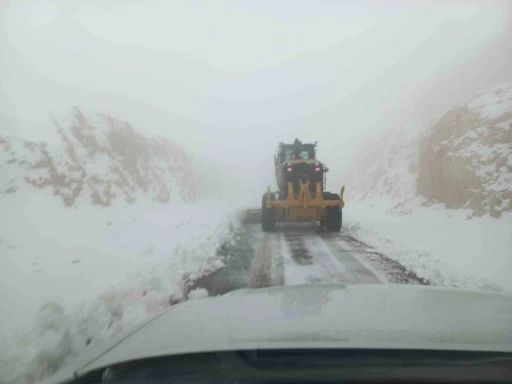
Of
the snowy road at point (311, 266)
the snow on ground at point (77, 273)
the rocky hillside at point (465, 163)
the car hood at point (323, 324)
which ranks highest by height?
the rocky hillside at point (465, 163)

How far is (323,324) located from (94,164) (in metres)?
20.0

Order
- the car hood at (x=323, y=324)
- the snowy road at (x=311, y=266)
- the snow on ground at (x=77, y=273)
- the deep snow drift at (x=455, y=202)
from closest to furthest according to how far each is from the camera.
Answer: the car hood at (x=323, y=324)
the snow on ground at (x=77, y=273)
the snowy road at (x=311, y=266)
the deep snow drift at (x=455, y=202)

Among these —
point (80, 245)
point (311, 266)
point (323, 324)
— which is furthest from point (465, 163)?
point (323, 324)

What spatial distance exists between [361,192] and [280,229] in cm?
1570

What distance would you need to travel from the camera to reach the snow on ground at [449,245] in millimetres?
7168

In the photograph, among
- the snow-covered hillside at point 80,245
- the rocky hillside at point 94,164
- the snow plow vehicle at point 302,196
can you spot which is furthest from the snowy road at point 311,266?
the rocky hillside at point 94,164

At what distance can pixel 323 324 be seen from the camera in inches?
93.0

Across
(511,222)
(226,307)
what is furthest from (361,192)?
(226,307)

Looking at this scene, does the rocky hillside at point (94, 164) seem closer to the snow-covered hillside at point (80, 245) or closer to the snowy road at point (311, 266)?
the snow-covered hillside at point (80, 245)

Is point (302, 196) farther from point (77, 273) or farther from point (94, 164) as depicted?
point (94, 164)

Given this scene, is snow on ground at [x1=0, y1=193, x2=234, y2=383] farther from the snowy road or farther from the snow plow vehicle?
the snow plow vehicle

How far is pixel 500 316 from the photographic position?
2670 millimetres

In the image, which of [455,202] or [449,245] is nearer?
[449,245]

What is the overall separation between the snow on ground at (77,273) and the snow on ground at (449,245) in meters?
3.67
